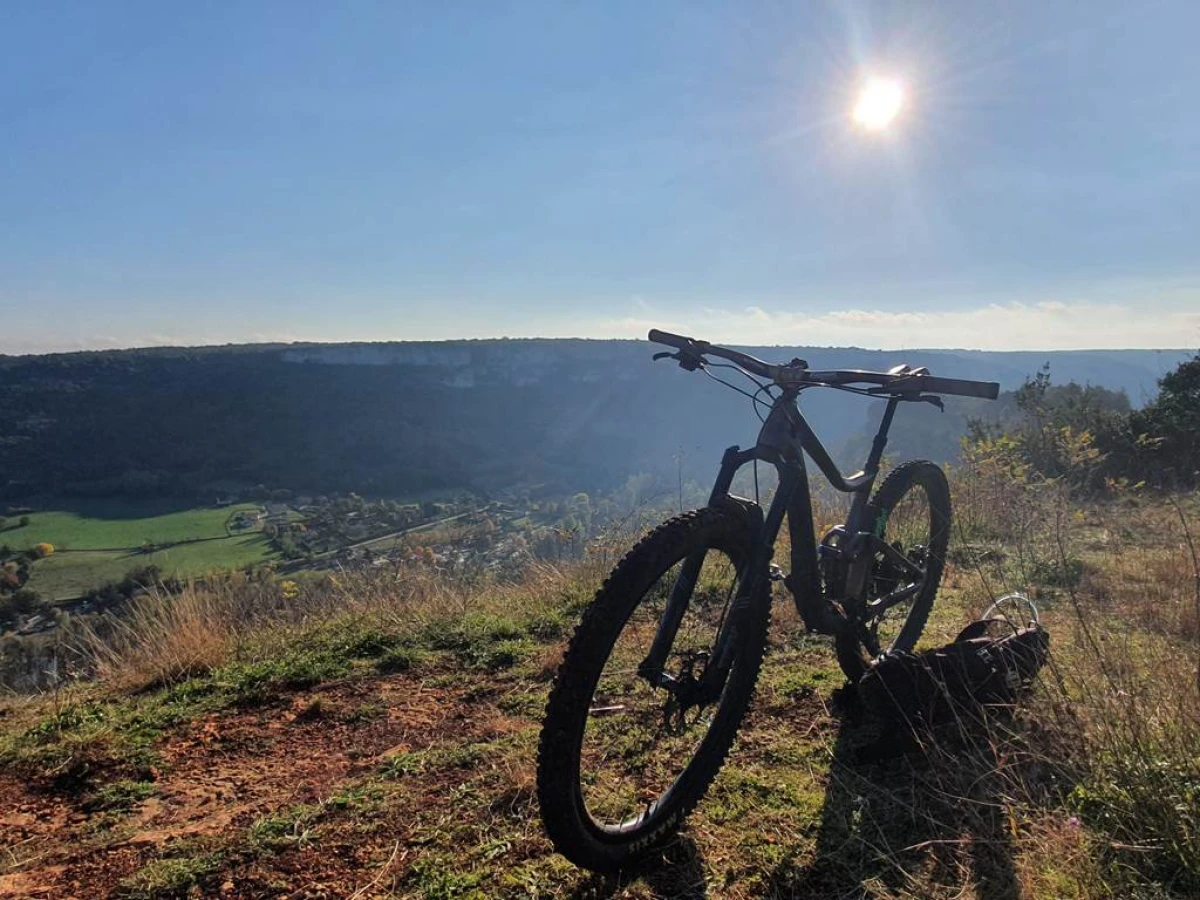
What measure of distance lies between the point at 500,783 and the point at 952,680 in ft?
5.93

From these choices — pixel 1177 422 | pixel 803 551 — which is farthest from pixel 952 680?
pixel 1177 422

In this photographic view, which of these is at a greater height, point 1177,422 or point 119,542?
point 1177,422

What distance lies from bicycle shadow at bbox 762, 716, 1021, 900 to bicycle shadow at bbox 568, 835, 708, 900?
0.67 ft

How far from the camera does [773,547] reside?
7.01 ft

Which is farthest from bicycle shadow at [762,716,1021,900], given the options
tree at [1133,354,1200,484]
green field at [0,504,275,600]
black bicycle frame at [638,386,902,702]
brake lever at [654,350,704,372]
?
green field at [0,504,275,600]

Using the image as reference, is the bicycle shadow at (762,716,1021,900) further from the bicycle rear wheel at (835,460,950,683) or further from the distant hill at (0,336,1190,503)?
the distant hill at (0,336,1190,503)

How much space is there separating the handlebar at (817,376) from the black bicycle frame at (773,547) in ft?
0.23

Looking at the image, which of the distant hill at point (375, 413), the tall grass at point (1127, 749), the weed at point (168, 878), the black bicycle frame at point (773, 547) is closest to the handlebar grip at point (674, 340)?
the black bicycle frame at point (773, 547)

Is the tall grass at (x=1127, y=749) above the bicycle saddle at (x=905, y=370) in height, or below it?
below

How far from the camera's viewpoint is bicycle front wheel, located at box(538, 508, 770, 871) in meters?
1.62

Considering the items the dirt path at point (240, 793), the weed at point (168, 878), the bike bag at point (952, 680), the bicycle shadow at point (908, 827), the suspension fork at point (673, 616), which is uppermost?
the suspension fork at point (673, 616)

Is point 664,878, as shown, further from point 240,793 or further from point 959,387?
point 959,387

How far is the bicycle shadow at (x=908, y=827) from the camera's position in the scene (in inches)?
66.5

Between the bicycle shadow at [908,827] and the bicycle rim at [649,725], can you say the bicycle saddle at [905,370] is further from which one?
the bicycle shadow at [908,827]
